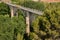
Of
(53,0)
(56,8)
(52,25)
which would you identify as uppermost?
(56,8)

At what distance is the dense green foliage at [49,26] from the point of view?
10.1 metres

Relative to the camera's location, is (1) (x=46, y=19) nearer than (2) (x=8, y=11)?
Yes

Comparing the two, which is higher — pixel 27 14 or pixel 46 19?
pixel 46 19

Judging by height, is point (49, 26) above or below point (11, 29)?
above

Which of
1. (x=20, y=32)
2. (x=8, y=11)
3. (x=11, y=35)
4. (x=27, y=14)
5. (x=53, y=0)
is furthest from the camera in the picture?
(x=53, y=0)

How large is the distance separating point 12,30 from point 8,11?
10.9 m

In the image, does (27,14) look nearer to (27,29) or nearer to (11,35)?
(27,29)

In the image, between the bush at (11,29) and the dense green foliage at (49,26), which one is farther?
the bush at (11,29)

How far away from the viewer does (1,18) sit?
1466 cm

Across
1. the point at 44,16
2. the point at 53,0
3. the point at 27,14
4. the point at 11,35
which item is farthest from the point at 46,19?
the point at 53,0

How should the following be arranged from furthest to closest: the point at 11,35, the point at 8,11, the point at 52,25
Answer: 1. the point at 8,11
2. the point at 11,35
3. the point at 52,25

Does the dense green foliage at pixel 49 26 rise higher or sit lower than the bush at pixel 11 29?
higher

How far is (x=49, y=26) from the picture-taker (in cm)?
1020

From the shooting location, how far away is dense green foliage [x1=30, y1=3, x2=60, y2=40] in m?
10.1
